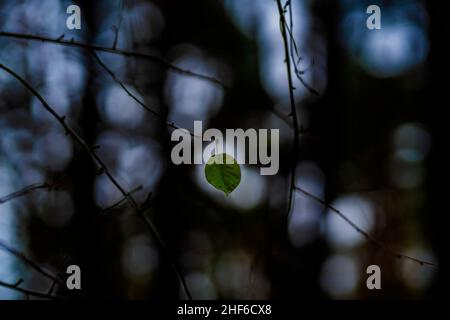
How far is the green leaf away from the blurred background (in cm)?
158

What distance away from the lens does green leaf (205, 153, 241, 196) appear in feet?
1.98

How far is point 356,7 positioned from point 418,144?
0.76 m

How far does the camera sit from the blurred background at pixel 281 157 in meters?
2.25

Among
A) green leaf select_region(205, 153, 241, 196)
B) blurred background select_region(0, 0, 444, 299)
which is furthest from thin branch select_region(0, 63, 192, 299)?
blurred background select_region(0, 0, 444, 299)

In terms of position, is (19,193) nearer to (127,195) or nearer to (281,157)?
(127,195)

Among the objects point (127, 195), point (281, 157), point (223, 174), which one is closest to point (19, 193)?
point (127, 195)

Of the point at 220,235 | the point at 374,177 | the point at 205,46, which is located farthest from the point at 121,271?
the point at 374,177

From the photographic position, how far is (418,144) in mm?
2447

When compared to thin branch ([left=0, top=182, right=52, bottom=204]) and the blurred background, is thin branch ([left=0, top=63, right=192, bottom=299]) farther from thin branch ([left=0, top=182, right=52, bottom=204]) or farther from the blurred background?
the blurred background

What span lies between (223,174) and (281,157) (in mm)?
1982

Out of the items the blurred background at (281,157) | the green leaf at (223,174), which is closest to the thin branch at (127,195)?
the green leaf at (223,174)

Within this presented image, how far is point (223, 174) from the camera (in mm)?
605

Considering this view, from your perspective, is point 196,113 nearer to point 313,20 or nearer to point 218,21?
point 218,21

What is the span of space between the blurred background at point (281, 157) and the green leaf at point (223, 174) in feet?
5.19
